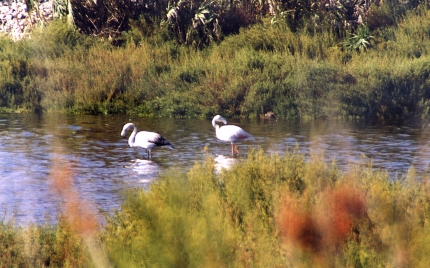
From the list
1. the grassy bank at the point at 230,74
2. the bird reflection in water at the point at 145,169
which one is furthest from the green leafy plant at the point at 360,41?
the bird reflection in water at the point at 145,169

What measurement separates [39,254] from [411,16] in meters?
20.0

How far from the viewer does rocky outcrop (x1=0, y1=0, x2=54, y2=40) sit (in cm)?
2866

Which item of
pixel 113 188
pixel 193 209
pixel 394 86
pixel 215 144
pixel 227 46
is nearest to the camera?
pixel 193 209

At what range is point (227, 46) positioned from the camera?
23297mm

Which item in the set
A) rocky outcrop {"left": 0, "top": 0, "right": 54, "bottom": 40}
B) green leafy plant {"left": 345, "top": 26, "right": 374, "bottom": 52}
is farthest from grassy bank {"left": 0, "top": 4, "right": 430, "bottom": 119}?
rocky outcrop {"left": 0, "top": 0, "right": 54, "bottom": 40}

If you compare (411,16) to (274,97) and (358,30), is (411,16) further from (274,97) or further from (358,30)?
(274,97)

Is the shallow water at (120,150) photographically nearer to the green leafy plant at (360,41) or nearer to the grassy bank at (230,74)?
the grassy bank at (230,74)

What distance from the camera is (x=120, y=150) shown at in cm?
1509

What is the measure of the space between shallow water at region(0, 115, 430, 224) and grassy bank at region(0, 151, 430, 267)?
119 inches

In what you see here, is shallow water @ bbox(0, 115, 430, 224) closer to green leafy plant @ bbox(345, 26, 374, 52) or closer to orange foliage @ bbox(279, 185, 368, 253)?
orange foliage @ bbox(279, 185, 368, 253)

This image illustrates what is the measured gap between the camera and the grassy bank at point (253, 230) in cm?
521

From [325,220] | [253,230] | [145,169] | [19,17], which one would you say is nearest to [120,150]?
[145,169]

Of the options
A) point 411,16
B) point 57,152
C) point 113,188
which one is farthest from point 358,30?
point 113,188

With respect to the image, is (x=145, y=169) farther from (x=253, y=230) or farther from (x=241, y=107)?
(x=253, y=230)
